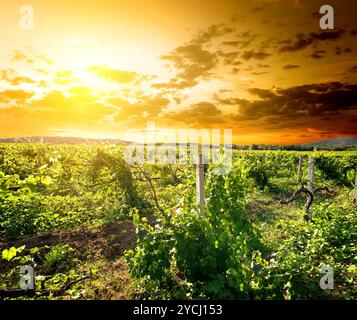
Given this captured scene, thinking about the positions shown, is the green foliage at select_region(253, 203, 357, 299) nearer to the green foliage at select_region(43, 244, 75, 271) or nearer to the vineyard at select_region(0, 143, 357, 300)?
the vineyard at select_region(0, 143, 357, 300)

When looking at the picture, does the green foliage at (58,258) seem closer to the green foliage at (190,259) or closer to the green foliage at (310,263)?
the green foliage at (190,259)

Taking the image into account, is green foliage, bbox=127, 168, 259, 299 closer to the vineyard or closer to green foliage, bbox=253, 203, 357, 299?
the vineyard

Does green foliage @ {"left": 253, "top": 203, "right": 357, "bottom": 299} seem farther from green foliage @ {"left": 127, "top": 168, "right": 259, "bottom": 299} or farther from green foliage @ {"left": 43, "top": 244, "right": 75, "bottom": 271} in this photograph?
green foliage @ {"left": 43, "top": 244, "right": 75, "bottom": 271}

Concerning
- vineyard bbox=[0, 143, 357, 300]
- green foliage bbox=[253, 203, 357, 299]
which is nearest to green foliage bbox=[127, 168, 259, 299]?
vineyard bbox=[0, 143, 357, 300]

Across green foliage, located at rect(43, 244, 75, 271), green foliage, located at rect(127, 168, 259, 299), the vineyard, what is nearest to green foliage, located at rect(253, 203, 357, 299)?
the vineyard

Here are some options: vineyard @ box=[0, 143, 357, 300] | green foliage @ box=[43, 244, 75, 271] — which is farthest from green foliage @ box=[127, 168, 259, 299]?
green foliage @ box=[43, 244, 75, 271]

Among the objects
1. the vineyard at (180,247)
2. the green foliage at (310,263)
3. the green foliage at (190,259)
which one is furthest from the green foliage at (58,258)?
the green foliage at (310,263)

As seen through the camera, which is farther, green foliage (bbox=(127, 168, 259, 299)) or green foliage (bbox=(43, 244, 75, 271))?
green foliage (bbox=(43, 244, 75, 271))

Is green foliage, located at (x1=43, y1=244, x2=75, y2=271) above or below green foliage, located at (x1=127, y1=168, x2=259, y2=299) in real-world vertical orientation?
below

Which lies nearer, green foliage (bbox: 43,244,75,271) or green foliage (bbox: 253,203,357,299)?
green foliage (bbox: 253,203,357,299)

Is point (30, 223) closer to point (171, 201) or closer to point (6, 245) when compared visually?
point (6, 245)

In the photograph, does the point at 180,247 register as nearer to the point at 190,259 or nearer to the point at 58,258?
the point at 190,259

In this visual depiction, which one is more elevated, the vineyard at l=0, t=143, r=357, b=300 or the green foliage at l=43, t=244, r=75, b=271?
the vineyard at l=0, t=143, r=357, b=300

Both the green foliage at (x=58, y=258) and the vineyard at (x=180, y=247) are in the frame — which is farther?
the green foliage at (x=58, y=258)
